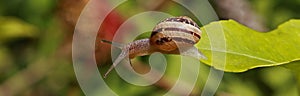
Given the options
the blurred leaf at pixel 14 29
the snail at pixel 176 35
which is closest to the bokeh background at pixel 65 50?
the blurred leaf at pixel 14 29

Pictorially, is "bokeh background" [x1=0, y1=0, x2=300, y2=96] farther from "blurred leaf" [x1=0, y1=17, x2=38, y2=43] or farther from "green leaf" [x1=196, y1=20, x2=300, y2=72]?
"green leaf" [x1=196, y1=20, x2=300, y2=72]

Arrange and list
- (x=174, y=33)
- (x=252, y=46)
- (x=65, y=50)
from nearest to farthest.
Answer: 1. (x=252, y=46)
2. (x=174, y=33)
3. (x=65, y=50)

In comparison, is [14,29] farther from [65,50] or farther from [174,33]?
[174,33]

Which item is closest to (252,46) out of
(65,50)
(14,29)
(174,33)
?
(174,33)

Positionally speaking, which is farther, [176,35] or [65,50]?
[65,50]

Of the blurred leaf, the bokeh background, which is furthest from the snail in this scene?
the blurred leaf

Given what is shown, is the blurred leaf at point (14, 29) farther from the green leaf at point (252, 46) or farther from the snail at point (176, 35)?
the green leaf at point (252, 46)
